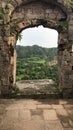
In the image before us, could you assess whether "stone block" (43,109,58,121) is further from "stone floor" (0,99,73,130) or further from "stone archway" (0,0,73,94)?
"stone archway" (0,0,73,94)

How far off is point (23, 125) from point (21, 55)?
13.9 metres

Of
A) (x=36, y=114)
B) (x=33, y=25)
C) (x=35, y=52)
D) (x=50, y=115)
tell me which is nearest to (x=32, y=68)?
(x=35, y=52)

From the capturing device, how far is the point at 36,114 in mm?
6957

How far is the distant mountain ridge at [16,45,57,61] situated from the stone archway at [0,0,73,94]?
31.7 ft

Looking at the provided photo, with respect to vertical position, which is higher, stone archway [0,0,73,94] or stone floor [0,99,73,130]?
stone archway [0,0,73,94]

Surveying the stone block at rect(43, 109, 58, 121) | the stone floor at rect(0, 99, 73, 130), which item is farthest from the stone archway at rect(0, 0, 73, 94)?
the stone block at rect(43, 109, 58, 121)

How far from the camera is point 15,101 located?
8695 millimetres

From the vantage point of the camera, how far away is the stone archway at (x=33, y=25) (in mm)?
9336

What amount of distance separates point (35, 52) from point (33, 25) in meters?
11.3

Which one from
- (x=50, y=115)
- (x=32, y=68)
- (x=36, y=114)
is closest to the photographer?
(x=50, y=115)

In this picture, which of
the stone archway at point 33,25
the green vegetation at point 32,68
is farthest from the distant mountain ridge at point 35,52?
the stone archway at point 33,25

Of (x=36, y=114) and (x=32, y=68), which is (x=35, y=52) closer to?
(x=32, y=68)

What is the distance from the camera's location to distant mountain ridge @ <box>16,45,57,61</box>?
19877 millimetres

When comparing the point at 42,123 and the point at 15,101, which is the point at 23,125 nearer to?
the point at 42,123
